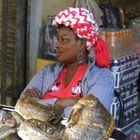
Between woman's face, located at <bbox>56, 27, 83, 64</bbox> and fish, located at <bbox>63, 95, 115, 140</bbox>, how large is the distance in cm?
94

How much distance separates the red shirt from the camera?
2539 mm

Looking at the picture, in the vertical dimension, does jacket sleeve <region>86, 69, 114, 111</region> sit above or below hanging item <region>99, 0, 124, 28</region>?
below

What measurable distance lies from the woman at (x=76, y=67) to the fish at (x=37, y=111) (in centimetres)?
64

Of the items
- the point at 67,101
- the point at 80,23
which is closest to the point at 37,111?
the point at 67,101

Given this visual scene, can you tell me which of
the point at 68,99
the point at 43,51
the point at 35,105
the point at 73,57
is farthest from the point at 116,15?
the point at 35,105

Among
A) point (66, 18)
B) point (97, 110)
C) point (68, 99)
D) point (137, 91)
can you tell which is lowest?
point (137, 91)

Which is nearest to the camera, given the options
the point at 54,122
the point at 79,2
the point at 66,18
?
the point at 54,122

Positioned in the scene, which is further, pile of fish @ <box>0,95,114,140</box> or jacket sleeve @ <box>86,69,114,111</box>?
jacket sleeve @ <box>86,69,114,111</box>

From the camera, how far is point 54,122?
1.71 m

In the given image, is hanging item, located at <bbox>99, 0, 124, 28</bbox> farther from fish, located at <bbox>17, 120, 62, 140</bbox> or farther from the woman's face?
fish, located at <bbox>17, 120, 62, 140</bbox>

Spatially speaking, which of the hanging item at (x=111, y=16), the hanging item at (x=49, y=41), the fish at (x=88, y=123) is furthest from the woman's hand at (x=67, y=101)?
the hanging item at (x=111, y=16)

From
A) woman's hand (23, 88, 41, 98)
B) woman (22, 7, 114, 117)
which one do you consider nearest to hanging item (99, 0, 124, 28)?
woman (22, 7, 114, 117)

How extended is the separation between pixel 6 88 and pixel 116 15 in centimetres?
129

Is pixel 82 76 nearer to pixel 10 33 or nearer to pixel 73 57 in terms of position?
pixel 73 57
